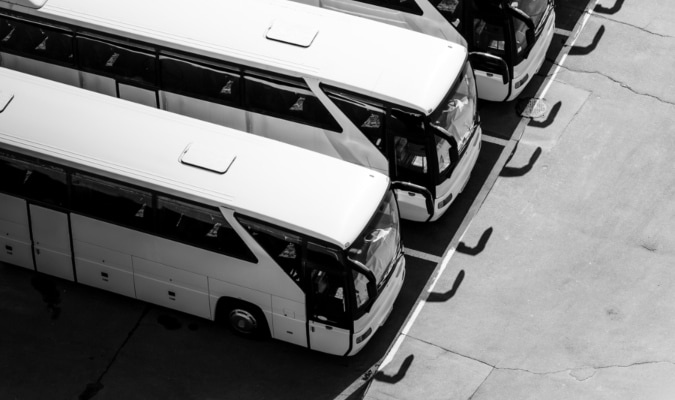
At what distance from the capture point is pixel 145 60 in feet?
66.4

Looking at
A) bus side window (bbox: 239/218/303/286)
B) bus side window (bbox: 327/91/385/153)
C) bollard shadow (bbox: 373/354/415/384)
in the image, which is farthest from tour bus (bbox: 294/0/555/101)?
bollard shadow (bbox: 373/354/415/384)

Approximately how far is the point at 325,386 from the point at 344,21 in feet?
19.7

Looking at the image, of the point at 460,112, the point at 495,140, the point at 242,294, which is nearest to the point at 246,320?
the point at 242,294

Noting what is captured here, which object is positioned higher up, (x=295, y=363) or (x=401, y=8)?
(x=401, y=8)

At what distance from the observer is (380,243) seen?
1769 cm

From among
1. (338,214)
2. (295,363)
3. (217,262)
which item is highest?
(338,214)

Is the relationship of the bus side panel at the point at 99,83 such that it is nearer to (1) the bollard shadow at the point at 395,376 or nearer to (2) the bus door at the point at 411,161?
(2) the bus door at the point at 411,161

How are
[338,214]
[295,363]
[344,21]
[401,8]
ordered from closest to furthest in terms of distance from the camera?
[338,214]
[295,363]
[344,21]
[401,8]

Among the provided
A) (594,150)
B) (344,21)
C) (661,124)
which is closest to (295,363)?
(344,21)

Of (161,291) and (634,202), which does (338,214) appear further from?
(634,202)

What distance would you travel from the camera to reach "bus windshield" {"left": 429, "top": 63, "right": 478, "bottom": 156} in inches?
760

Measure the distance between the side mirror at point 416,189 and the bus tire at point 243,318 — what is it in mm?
3129

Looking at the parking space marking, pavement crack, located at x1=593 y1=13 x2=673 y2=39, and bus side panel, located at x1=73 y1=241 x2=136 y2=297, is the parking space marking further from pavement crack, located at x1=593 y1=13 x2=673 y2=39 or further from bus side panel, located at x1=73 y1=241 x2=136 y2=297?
bus side panel, located at x1=73 y1=241 x2=136 y2=297

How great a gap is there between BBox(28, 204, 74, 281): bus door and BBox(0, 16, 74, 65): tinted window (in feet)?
11.3
